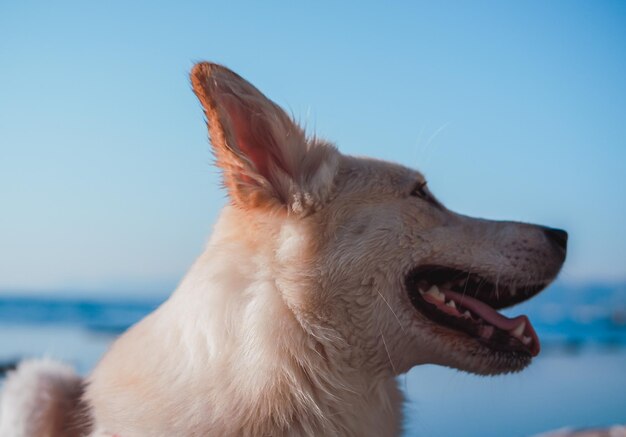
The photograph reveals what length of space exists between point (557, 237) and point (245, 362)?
167 centimetres

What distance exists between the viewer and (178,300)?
10.2 feet

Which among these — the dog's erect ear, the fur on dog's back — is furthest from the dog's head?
the fur on dog's back

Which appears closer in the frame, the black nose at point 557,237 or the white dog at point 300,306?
the white dog at point 300,306

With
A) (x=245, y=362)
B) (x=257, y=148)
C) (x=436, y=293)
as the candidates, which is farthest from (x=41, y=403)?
(x=436, y=293)

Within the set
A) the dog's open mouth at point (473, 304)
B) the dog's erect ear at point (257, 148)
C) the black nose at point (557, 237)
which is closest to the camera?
the dog's erect ear at point (257, 148)

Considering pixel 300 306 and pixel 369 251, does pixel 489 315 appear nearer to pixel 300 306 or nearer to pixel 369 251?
pixel 369 251

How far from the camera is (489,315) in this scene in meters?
3.35

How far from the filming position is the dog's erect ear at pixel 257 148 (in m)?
2.88

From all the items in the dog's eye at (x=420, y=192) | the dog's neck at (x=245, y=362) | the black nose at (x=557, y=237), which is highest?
the dog's eye at (x=420, y=192)

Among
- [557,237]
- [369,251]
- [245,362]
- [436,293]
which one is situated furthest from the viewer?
[557,237]

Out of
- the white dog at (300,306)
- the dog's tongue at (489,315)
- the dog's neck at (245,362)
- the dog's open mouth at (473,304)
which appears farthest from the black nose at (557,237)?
the dog's neck at (245,362)

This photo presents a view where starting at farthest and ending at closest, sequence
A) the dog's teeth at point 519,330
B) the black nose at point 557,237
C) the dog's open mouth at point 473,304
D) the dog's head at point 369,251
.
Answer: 1. the black nose at point 557,237
2. the dog's teeth at point 519,330
3. the dog's open mouth at point 473,304
4. the dog's head at point 369,251

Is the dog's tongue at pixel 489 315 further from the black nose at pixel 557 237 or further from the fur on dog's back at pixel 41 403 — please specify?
the fur on dog's back at pixel 41 403

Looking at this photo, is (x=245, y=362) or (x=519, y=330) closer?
(x=245, y=362)
